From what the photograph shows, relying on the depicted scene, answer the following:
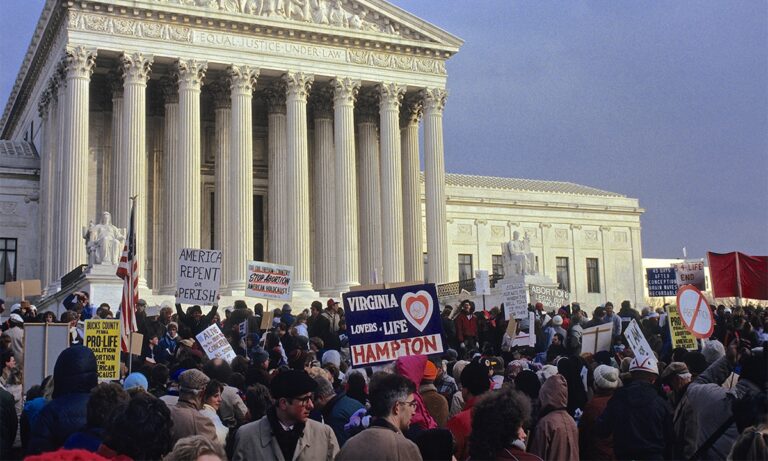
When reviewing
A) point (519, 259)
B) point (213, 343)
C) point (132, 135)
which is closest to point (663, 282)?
point (519, 259)

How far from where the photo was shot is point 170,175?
1673 inches

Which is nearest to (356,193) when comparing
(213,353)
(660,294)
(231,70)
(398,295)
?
(231,70)

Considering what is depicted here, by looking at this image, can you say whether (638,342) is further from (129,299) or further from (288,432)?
(129,299)

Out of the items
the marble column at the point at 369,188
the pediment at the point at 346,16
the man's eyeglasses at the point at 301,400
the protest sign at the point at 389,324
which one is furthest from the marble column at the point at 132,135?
the man's eyeglasses at the point at 301,400

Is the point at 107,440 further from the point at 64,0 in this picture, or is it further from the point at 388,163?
the point at 388,163

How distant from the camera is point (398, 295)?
11.8m

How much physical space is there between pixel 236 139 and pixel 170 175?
334cm

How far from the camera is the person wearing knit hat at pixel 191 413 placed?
328 inches

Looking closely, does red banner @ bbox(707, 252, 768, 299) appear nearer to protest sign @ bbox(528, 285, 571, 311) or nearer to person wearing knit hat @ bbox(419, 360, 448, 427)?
protest sign @ bbox(528, 285, 571, 311)

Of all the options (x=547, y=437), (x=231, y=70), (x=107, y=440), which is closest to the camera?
(x=107, y=440)

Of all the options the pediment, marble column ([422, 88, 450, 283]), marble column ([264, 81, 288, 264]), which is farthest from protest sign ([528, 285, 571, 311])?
the pediment

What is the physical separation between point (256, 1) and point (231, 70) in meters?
3.65

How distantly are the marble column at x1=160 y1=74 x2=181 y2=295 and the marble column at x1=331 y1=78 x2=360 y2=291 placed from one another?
7214 millimetres

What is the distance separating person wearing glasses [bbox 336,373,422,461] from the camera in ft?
22.4
